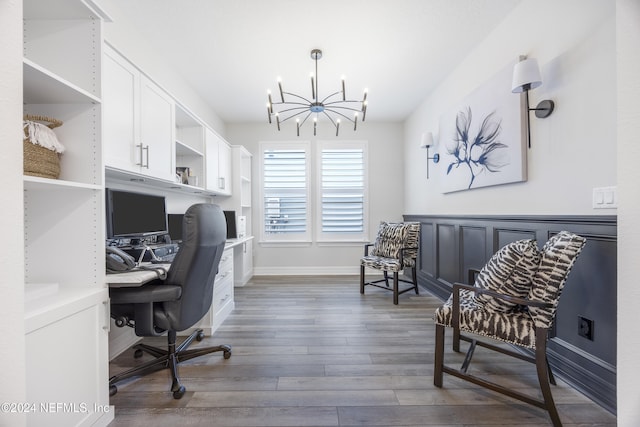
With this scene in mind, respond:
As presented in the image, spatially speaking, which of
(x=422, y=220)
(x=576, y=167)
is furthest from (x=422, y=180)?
(x=576, y=167)

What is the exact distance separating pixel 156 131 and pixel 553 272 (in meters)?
2.74

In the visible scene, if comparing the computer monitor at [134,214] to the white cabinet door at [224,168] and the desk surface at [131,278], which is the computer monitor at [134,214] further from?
the white cabinet door at [224,168]

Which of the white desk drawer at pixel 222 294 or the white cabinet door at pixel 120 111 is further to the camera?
→ the white desk drawer at pixel 222 294

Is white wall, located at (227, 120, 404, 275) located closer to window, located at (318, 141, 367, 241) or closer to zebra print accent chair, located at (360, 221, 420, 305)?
window, located at (318, 141, 367, 241)

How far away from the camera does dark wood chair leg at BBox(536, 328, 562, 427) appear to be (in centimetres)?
140

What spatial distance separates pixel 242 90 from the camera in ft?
11.8

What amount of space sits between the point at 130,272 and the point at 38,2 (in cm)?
139

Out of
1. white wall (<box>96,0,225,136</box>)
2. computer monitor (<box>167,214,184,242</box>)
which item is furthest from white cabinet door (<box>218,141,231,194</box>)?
computer monitor (<box>167,214,184,242</box>)

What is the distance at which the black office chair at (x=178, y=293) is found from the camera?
1598 millimetres

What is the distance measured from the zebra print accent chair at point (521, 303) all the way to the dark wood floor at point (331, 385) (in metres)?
0.16

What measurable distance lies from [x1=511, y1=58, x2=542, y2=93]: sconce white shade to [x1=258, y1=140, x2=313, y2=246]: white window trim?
10.9 ft

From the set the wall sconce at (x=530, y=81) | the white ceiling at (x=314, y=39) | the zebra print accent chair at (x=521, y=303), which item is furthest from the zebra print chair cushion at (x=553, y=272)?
the white ceiling at (x=314, y=39)

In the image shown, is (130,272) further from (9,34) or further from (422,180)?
(422,180)

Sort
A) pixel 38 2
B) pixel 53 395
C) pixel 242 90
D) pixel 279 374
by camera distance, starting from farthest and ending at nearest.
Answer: pixel 242 90 < pixel 279 374 < pixel 38 2 < pixel 53 395
